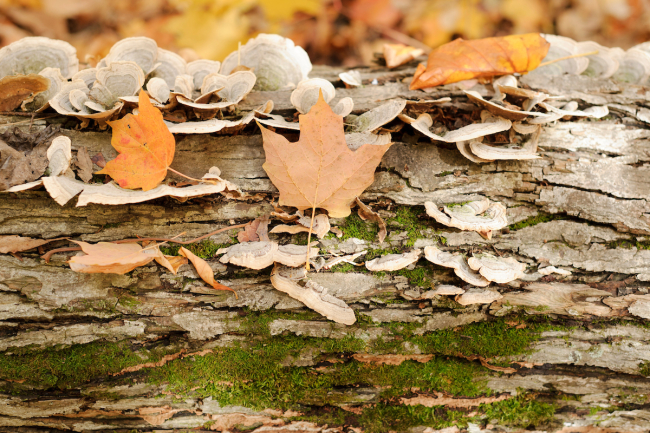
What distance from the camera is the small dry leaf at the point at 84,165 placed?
2.29 metres

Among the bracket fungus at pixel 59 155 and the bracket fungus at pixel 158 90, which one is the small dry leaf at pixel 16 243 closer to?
the bracket fungus at pixel 59 155

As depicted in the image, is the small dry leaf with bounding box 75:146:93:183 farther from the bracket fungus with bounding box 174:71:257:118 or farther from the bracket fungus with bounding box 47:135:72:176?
the bracket fungus with bounding box 174:71:257:118

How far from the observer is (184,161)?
2443mm

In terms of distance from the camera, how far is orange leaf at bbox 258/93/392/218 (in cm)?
211

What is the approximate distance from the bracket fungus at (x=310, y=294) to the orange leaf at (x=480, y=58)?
5.63 feet

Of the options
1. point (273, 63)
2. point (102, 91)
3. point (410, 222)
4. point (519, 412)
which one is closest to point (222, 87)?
point (273, 63)

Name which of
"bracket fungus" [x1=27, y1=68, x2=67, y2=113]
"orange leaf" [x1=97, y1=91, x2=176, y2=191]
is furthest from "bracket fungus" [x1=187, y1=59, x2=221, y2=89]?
"bracket fungus" [x1=27, y1=68, x2=67, y2=113]

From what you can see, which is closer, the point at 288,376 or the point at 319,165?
the point at 319,165

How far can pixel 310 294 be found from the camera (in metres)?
2.18

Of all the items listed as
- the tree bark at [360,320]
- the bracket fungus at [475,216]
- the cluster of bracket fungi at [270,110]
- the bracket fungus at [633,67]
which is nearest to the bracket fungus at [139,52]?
the cluster of bracket fungi at [270,110]

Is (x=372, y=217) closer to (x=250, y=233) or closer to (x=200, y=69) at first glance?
(x=250, y=233)

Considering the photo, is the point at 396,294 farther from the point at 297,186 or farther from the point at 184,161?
the point at 184,161

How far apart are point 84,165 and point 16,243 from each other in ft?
2.06

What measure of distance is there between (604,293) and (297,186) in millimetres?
2145
